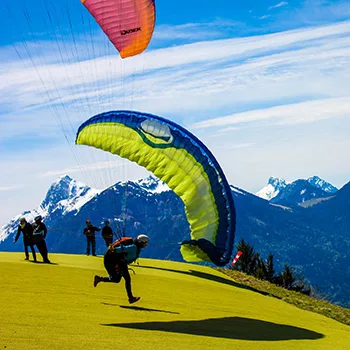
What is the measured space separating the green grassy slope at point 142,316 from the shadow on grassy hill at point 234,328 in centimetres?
2

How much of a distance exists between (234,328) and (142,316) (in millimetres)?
2029

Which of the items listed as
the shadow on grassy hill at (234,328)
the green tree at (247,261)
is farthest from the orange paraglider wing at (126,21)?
the green tree at (247,261)

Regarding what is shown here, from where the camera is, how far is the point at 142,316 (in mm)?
12805

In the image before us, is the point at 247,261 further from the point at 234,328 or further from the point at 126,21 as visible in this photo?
the point at 234,328

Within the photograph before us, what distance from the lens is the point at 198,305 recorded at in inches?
624

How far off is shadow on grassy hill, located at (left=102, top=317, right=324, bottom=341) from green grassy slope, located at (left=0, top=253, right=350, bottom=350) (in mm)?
21

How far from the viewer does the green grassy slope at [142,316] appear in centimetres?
1016

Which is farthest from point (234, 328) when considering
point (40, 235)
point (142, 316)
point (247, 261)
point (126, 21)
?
point (247, 261)

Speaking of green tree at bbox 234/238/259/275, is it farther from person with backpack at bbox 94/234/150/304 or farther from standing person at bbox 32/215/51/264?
person with backpack at bbox 94/234/150/304

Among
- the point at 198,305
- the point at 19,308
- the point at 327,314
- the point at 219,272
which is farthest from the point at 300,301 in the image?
the point at 19,308

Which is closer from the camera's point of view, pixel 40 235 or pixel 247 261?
pixel 40 235

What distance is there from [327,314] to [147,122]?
9.49m

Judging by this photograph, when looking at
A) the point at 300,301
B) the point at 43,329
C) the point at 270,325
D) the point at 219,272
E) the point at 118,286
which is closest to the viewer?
the point at 43,329

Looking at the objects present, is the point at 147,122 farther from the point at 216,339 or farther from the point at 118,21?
the point at 216,339
